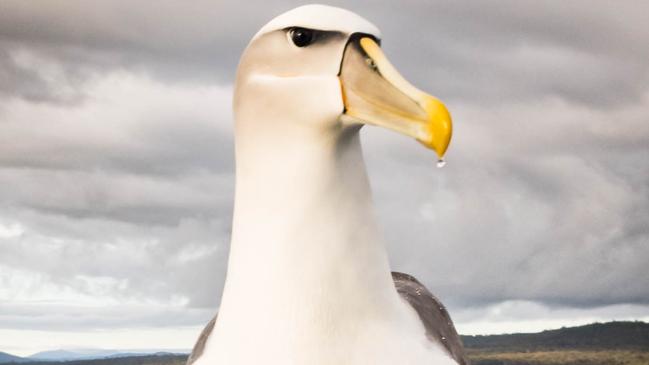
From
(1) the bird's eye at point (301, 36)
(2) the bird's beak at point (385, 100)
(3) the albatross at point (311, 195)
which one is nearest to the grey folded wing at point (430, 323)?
(3) the albatross at point (311, 195)

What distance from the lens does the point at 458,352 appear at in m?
9.76

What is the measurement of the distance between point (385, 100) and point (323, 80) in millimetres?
538

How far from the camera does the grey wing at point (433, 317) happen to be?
30.6ft

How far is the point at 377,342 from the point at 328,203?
4.17 ft

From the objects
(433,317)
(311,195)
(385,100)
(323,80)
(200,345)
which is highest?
(323,80)

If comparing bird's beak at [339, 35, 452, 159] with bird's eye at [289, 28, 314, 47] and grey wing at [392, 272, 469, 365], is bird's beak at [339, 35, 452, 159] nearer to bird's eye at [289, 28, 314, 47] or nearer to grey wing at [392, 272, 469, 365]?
bird's eye at [289, 28, 314, 47]

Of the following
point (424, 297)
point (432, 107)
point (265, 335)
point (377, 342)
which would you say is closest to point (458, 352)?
point (424, 297)

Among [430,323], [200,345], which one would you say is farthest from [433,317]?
[200,345]

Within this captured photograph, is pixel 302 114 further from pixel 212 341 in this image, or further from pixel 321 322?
pixel 212 341

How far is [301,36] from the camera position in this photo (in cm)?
798

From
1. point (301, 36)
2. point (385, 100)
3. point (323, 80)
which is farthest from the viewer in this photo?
point (301, 36)

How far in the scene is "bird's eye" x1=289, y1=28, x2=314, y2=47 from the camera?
7973 mm

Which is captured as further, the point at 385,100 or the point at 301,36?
the point at 301,36

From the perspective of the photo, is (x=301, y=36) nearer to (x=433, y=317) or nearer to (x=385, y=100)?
(x=385, y=100)
